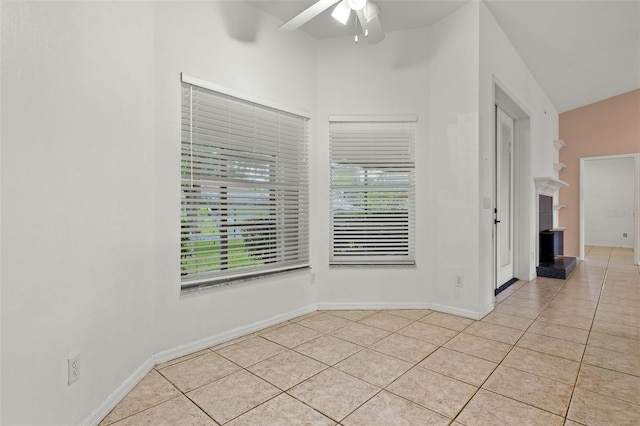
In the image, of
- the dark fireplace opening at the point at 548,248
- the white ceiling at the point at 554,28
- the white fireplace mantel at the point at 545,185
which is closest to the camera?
the white ceiling at the point at 554,28

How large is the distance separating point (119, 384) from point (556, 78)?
251 inches

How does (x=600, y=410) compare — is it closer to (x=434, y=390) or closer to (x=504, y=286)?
(x=434, y=390)

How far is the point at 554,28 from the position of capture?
143 inches

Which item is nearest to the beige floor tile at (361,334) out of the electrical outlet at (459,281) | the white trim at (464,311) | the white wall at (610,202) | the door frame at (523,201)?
the white trim at (464,311)

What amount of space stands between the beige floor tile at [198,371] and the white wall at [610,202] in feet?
32.1

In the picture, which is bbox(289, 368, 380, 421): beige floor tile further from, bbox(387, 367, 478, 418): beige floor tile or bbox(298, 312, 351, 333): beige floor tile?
bbox(298, 312, 351, 333): beige floor tile

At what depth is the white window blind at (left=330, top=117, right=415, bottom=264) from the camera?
3.48m

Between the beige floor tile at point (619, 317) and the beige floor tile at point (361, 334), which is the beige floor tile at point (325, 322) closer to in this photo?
the beige floor tile at point (361, 334)

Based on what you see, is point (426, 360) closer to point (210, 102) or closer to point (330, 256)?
point (330, 256)

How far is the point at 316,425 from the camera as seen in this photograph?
5.33 ft

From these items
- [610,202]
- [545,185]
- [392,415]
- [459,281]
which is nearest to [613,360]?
[459,281]

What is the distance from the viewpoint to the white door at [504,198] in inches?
172

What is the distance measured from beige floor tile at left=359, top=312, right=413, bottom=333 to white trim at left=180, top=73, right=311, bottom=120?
204 cm

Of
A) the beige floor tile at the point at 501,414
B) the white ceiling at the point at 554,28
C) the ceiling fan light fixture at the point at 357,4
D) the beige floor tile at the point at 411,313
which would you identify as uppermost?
the white ceiling at the point at 554,28
